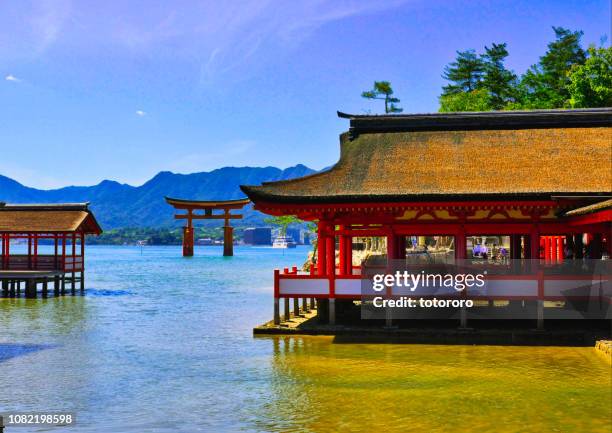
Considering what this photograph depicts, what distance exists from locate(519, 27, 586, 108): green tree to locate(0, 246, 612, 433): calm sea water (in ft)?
170

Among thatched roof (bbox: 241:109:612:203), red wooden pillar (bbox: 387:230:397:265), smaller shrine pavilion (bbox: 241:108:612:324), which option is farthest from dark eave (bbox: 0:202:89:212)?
red wooden pillar (bbox: 387:230:397:265)

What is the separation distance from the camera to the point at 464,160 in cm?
2530

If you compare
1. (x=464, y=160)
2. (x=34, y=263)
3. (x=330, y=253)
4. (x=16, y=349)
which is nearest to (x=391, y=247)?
(x=330, y=253)

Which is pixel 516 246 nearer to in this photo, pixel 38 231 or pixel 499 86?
pixel 38 231

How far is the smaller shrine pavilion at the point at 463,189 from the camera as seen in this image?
22875 mm

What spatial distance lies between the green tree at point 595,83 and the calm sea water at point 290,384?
1448 inches

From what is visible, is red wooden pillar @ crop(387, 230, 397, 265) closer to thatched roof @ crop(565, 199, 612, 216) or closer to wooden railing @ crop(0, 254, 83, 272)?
thatched roof @ crop(565, 199, 612, 216)

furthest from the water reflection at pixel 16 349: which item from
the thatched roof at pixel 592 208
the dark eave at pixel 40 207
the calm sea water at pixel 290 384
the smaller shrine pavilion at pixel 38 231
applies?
the dark eave at pixel 40 207

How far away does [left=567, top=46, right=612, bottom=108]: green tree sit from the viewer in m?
53.2

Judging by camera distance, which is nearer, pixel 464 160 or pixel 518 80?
pixel 464 160

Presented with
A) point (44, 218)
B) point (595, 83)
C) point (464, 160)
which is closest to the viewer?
point (464, 160)

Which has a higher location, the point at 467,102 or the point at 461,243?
the point at 467,102

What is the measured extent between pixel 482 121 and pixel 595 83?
3099 cm

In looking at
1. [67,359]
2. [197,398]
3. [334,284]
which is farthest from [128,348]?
[197,398]
